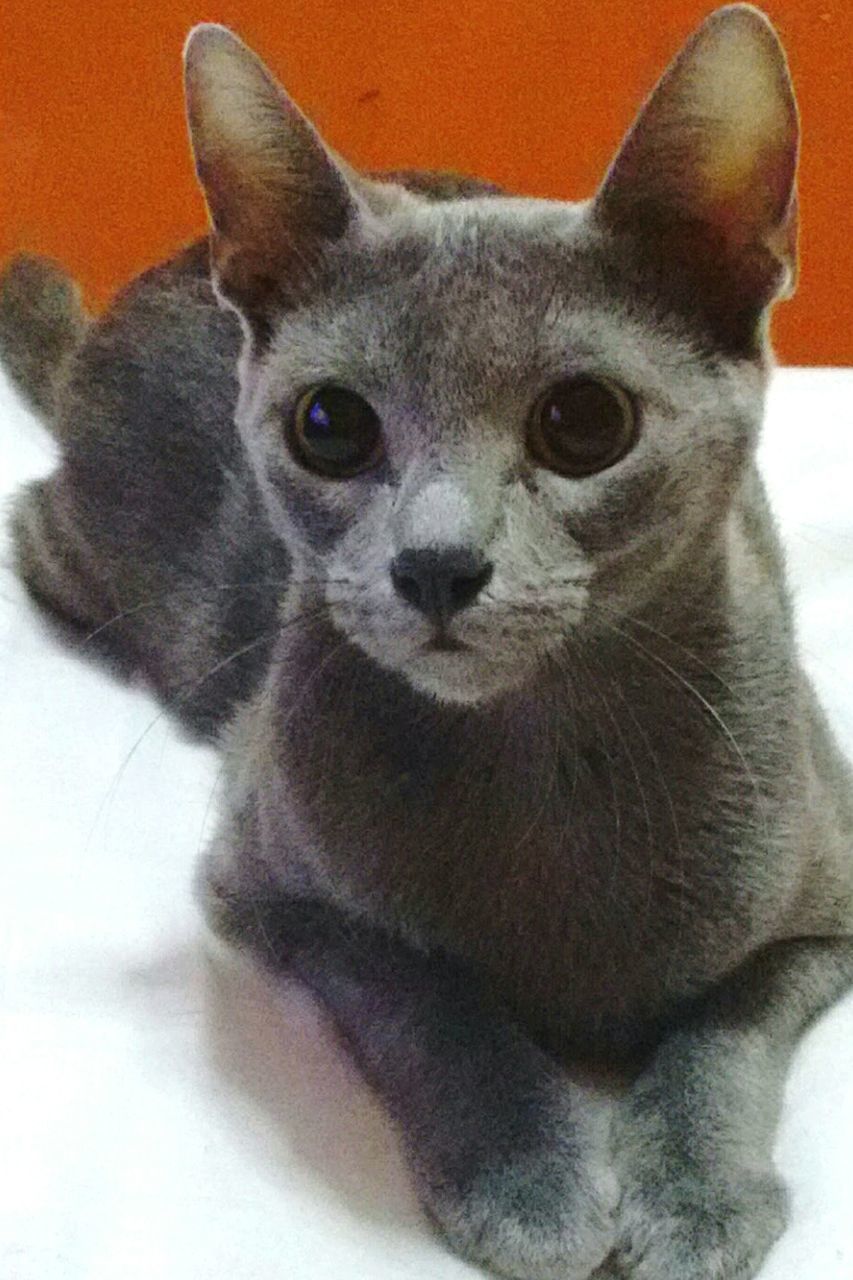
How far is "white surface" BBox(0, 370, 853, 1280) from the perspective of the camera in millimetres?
869

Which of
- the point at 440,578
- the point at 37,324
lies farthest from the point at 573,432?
the point at 37,324

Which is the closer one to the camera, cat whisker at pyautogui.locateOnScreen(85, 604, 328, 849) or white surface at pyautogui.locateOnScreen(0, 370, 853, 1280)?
white surface at pyautogui.locateOnScreen(0, 370, 853, 1280)

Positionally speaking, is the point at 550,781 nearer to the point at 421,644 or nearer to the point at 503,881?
the point at 503,881

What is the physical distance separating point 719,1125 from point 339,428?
453 millimetres

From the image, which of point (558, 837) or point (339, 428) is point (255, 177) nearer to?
point (339, 428)

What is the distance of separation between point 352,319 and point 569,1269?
53 centimetres

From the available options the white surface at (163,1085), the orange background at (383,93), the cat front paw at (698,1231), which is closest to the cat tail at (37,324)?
the orange background at (383,93)

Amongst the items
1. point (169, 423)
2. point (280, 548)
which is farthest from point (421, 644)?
point (169, 423)

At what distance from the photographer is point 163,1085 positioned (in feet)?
3.25

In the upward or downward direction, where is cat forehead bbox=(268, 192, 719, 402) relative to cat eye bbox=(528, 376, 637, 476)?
upward

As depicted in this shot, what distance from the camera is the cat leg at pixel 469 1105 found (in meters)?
0.85

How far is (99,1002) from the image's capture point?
107cm

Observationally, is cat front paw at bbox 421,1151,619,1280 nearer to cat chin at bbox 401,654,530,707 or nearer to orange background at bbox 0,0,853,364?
cat chin at bbox 401,654,530,707

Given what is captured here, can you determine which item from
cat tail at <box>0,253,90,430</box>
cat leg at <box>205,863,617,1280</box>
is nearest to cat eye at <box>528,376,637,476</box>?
cat leg at <box>205,863,617,1280</box>
